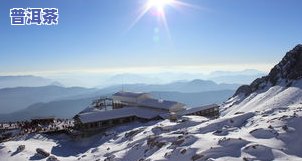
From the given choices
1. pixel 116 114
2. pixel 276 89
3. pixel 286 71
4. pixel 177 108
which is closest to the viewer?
pixel 116 114

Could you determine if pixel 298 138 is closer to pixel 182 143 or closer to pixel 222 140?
pixel 222 140

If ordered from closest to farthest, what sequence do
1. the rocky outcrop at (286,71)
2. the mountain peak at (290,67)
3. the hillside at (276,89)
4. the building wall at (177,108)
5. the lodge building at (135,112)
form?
1. the lodge building at (135,112)
2. the building wall at (177,108)
3. the hillside at (276,89)
4. the mountain peak at (290,67)
5. the rocky outcrop at (286,71)

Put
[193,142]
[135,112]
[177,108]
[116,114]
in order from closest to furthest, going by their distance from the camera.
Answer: [193,142] → [116,114] → [135,112] → [177,108]

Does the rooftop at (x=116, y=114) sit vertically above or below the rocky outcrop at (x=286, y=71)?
below

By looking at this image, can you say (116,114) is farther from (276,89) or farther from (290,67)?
(290,67)

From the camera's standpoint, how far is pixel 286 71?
428 feet

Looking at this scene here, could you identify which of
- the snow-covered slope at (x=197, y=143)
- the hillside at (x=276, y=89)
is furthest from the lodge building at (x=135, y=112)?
the hillside at (x=276, y=89)

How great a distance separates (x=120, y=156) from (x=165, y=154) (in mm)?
9116

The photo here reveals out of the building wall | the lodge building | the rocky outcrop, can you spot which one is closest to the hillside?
the rocky outcrop

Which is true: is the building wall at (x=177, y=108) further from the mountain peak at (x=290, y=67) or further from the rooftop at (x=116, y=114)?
the mountain peak at (x=290, y=67)

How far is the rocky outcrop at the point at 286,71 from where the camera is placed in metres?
126

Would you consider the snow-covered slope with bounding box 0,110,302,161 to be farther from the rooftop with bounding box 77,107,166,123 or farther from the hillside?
the hillside

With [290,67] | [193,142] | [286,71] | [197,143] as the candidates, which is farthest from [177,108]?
[290,67]

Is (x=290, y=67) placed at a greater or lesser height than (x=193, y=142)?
greater
